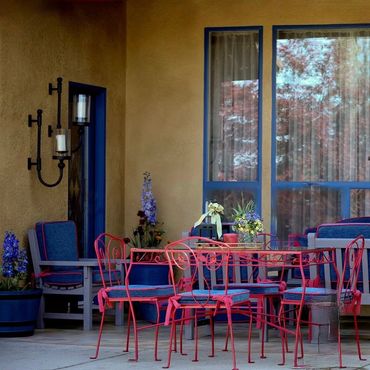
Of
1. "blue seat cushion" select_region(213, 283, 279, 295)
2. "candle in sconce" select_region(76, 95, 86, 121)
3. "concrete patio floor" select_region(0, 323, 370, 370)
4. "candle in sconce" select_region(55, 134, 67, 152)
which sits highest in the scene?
"candle in sconce" select_region(76, 95, 86, 121)

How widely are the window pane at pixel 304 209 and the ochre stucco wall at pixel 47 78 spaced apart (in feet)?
5.52

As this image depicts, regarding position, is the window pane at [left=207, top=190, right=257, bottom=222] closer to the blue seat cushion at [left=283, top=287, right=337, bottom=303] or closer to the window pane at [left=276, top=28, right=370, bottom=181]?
the window pane at [left=276, top=28, right=370, bottom=181]

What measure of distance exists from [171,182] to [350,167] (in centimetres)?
182

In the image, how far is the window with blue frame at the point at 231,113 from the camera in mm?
10641

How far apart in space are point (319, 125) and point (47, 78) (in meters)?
2.80

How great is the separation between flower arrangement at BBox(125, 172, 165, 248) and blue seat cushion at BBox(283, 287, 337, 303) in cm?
365

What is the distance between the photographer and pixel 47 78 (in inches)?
377

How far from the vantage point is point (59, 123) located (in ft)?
31.2

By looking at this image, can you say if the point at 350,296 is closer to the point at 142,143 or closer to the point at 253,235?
the point at 253,235

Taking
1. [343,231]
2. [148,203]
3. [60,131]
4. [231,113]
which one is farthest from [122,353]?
[231,113]

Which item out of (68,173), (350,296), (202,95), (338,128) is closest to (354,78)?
(338,128)

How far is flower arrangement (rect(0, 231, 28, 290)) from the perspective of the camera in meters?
8.50

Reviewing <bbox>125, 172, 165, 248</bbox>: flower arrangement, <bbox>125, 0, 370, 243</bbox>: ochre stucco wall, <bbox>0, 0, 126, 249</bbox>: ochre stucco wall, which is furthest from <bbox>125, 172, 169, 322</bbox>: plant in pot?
<bbox>0, 0, 126, 249</bbox>: ochre stucco wall

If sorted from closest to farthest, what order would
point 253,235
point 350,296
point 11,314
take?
1. point 350,296
2. point 253,235
3. point 11,314
